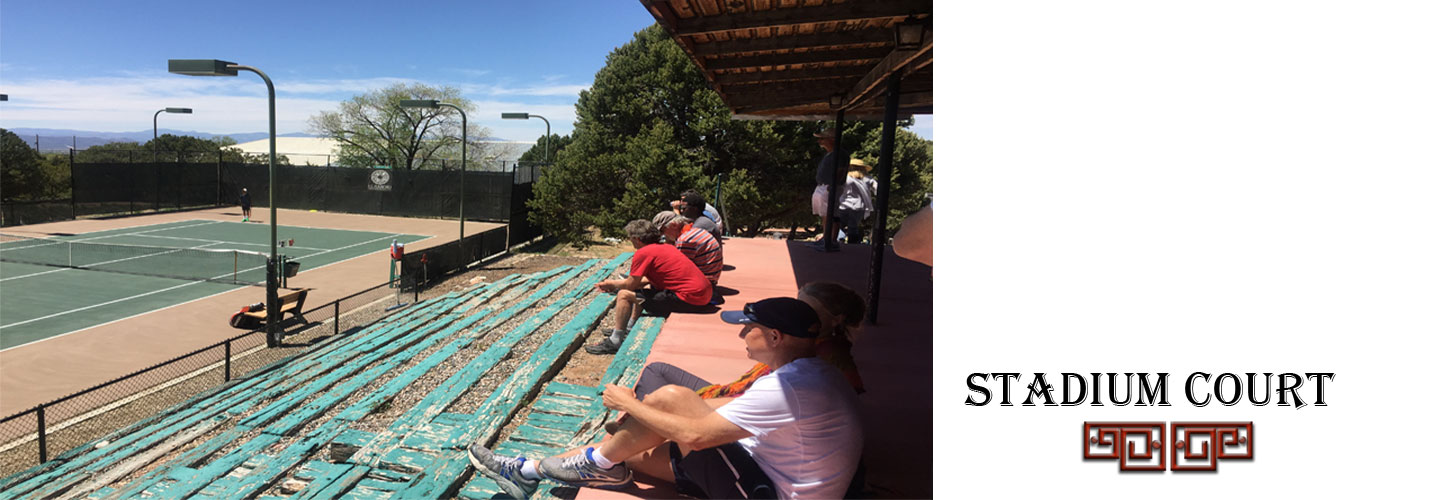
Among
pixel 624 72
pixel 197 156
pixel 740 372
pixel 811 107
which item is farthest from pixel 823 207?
pixel 197 156

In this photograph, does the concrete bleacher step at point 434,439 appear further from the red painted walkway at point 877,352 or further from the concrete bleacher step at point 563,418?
the red painted walkway at point 877,352

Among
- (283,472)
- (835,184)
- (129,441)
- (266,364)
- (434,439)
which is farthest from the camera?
(266,364)

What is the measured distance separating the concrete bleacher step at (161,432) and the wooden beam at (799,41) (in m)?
6.18

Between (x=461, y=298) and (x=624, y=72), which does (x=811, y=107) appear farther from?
(x=624, y=72)

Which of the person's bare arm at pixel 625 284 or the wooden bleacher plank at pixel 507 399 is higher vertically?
the person's bare arm at pixel 625 284

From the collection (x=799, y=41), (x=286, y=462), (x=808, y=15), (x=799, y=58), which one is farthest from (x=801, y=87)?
(x=286, y=462)

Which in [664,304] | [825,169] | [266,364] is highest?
[825,169]

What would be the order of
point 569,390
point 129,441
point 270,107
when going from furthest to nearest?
point 270,107 → point 129,441 → point 569,390

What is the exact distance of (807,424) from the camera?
235 centimetres

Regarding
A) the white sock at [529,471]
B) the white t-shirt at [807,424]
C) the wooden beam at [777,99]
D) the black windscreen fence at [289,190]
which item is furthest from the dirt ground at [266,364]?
the black windscreen fence at [289,190]

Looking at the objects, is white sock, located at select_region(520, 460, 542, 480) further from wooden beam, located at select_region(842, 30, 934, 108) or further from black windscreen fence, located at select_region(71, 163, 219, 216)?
black windscreen fence, located at select_region(71, 163, 219, 216)

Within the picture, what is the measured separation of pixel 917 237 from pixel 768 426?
81 cm

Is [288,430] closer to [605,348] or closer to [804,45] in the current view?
[605,348]

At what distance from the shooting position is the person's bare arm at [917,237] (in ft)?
7.91
